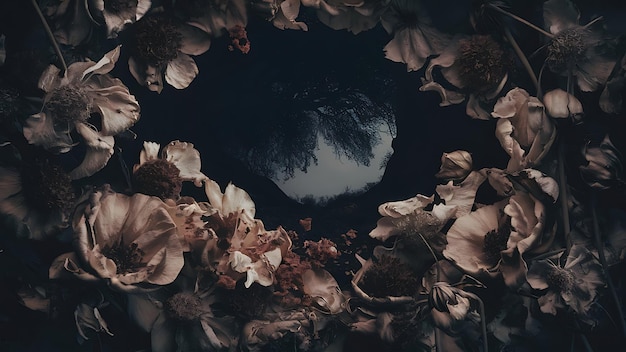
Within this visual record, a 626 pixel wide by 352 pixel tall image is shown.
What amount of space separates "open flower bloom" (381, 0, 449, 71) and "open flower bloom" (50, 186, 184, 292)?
1.40 feet

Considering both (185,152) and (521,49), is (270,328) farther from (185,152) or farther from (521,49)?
(521,49)

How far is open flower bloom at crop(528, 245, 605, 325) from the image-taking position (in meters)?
1.27

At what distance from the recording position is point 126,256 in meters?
1.23

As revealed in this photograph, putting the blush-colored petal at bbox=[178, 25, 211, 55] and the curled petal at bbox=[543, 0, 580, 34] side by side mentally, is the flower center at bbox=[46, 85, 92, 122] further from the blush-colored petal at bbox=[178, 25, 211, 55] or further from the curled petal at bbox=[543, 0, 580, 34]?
the curled petal at bbox=[543, 0, 580, 34]

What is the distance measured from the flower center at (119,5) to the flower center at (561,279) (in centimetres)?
70

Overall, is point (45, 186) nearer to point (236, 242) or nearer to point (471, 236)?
point (236, 242)

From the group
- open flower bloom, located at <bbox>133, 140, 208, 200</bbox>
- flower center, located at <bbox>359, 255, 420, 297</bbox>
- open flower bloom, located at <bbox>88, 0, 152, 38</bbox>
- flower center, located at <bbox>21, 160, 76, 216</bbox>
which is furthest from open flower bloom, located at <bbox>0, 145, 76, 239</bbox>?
flower center, located at <bbox>359, 255, 420, 297</bbox>

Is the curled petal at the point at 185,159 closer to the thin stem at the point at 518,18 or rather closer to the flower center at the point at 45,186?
the flower center at the point at 45,186

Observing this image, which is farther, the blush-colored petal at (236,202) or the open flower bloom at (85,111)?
the blush-colored petal at (236,202)

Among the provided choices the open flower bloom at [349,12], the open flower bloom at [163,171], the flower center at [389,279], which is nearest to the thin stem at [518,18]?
the open flower bloom at [349,12]

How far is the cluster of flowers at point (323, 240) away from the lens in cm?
122

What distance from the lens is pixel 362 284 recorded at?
1.31 m

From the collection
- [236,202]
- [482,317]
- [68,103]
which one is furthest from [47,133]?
[482,317]

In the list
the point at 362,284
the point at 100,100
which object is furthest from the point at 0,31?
the point at 362,284
